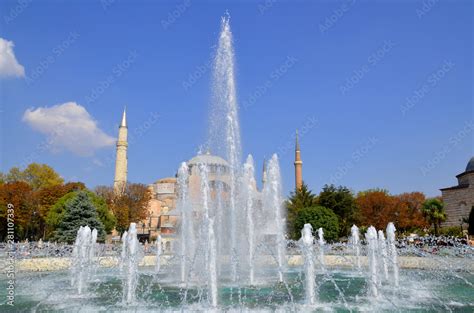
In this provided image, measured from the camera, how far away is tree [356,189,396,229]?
119ft

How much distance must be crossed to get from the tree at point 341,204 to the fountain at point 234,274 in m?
12.1

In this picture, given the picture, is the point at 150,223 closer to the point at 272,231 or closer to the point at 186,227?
the point at 272,231

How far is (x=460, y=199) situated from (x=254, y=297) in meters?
34.1

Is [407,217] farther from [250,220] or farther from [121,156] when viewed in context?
[121,156]

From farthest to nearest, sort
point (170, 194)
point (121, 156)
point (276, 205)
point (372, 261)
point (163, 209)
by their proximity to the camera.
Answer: point (170, 194), point (163, 209), point (121, 156), point (276, 205), point (372, 261)

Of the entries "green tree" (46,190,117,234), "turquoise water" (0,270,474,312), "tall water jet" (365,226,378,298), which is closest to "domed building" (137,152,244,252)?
"green tree" (46,190,117,234)

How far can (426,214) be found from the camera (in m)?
31.6

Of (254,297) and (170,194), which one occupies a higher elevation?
(170,194)

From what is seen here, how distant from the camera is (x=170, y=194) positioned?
173 ft

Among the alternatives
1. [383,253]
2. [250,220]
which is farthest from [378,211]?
[250,220]

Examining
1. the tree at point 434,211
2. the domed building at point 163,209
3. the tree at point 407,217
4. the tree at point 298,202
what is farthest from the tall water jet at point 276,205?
the tree at point 407,217

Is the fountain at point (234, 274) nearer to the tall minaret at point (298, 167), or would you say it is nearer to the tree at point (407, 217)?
the tree at point (407, 217)

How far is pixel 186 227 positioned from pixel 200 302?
6594 millimetres

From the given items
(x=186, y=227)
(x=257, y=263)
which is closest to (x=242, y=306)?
(x=257, y=263)
